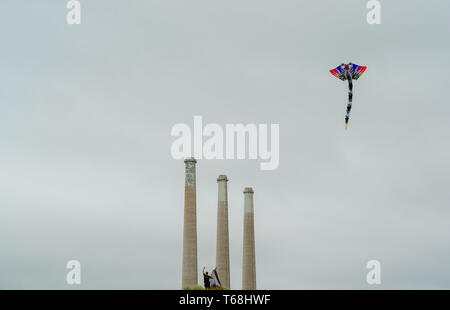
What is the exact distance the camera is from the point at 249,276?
309 ft

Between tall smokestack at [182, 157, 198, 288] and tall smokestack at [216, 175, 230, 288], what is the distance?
349 inches

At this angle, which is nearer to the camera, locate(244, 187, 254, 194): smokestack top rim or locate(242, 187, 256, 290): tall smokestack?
locate(242, 187, 256, 290): tall smokestack

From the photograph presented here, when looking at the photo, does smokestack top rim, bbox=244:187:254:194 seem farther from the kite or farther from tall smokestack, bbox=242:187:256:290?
the kite

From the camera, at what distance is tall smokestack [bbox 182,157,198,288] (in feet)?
267

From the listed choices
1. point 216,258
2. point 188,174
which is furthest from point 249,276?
point 188,174

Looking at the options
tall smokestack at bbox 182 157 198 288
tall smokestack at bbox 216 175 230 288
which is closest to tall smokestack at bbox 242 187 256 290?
tall smokestack at bbox 216 175 230 288

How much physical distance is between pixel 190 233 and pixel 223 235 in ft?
33.6

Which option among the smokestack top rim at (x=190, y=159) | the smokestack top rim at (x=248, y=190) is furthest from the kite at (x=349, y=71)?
A: the smokestack top rim at (x=248, y=190)

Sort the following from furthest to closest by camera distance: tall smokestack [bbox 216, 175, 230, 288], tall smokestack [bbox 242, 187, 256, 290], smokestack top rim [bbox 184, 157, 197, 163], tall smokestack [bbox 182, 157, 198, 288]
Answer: tall smokestack [bbox 242, 187, 256, 290] < tall smokestack [bbox 216, 175, 230, 288] < smokestack top rim [bbox 184, 157, 197, 163] < tall smokestack [bbox 182, 157, 198, 288]

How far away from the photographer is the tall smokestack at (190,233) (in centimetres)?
8150

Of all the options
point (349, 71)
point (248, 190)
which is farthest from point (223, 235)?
point (349, 71)

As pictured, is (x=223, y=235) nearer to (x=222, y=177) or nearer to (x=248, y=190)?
(x=222, y=177)
